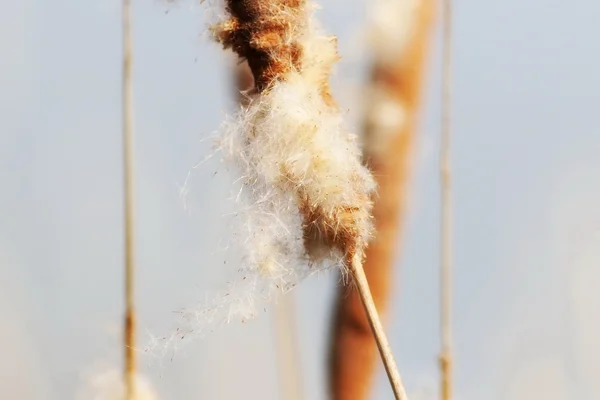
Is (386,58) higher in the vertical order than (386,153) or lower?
higher

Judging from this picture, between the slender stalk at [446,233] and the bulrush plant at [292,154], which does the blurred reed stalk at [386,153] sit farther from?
the bulrush plant at [292,154]

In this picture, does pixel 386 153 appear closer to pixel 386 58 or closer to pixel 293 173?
pixel 386 58

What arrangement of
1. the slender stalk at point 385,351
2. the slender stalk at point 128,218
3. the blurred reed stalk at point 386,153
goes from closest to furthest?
the slender stalk at point 385,351, the slender stalk at point 128,218, the blurred reed stalk at point 386,153

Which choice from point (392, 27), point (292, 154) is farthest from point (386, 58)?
point (292, 154)

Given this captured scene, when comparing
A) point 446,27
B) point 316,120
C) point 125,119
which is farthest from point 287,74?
point 446,27

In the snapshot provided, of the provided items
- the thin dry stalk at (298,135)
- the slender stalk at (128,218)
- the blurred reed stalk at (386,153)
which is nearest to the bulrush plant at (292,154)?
the thin dry stalk at (298,135)

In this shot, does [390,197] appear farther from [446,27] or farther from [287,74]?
[287,74]

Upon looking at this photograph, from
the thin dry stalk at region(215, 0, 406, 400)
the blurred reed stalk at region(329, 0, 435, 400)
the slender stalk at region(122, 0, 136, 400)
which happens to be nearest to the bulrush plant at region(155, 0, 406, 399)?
the thin dry stalk at region(215, 0, 406, 400)

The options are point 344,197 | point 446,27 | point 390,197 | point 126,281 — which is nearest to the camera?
point 344,197
